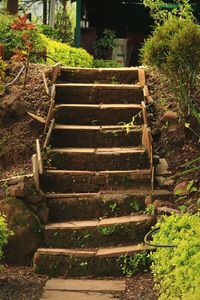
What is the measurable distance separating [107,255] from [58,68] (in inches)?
151

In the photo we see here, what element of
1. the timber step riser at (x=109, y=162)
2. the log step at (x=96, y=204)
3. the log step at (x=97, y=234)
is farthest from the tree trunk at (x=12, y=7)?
the log step at (x=97, y=234)

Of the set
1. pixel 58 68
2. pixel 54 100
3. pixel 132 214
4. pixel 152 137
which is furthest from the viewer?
pixel 58 68

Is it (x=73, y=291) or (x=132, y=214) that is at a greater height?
(x=132, y=214)

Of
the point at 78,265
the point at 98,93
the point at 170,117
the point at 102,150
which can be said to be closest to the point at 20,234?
the point at 78,265

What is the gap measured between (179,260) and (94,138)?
3.56 meters

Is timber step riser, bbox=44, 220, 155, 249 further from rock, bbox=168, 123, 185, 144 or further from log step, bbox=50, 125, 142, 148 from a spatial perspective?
log step, bbox=50, 125, 142, 148

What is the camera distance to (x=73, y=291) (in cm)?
521

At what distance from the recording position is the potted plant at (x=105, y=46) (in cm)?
1499

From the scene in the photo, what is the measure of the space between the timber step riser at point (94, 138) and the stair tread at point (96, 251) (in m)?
1.81

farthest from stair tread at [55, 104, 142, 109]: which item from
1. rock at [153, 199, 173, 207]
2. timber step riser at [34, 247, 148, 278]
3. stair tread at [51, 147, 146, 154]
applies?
timber step riser at [34, 247, 148, 278]

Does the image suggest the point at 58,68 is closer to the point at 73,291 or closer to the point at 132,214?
the point at 132,214

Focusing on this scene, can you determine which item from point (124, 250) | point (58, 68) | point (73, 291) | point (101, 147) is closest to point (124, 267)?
point (124, 250)

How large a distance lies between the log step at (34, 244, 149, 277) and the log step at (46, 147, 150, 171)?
1.35 meters

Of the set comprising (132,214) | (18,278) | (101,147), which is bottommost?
(18,278)
